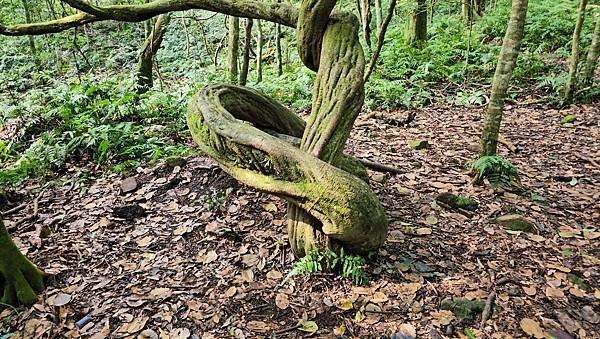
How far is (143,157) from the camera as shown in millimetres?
5176

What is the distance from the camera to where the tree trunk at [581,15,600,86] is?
664 cm

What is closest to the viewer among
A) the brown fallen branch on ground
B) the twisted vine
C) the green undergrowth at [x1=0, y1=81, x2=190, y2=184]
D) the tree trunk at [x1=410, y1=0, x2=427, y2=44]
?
the twisted vine

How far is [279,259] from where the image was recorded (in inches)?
128

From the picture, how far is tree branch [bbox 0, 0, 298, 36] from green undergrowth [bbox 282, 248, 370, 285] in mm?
1931

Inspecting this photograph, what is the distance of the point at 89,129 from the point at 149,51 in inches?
119

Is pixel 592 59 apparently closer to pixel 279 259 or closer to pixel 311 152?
pixel 311 152

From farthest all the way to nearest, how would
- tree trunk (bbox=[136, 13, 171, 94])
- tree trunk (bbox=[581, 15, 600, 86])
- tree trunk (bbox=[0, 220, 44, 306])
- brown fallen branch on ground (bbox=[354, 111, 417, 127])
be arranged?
tree trunk (bbox=[136, 13, 171, 94]), tree trunk (bbox=[581, 15, 600, 86]), brown fallen branch on ground (bbox=[354, 111, 417, 127]), tree trunk (bbox=[0, 220, 44, 306])

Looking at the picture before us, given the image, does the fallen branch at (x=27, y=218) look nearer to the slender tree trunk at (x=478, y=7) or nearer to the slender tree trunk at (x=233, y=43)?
the slender tree trunk at (x=233, y=43)

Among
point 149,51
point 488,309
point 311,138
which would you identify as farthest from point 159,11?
point 149,51

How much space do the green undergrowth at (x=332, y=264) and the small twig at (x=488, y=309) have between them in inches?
30.3

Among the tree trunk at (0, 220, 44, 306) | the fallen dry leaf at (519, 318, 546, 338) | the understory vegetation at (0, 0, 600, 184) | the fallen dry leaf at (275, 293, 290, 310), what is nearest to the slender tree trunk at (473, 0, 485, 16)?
the understory vegetation at (0, 0, 600, 184)

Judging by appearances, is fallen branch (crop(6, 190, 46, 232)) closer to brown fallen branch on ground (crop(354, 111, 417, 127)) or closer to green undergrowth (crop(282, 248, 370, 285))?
green undergrowth (crop(282, 248, 370, 285))

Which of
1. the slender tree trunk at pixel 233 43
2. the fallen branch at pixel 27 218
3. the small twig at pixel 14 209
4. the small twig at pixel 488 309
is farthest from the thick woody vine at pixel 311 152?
the slender tree trunk at pixel 233 43

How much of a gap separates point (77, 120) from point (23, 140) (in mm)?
1150
